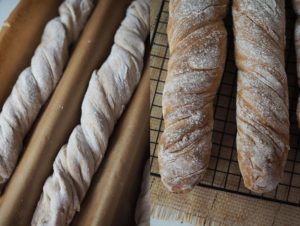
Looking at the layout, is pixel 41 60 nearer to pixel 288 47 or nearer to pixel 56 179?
pixel 56 179

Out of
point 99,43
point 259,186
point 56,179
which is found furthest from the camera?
point 99,43

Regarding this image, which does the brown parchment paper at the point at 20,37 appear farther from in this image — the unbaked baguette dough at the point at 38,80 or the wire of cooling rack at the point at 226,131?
the wire of cooling rack at the point at 226,131

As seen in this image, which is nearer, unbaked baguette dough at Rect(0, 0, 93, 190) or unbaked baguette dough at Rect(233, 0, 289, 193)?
unbaked baguette dough at Rect(233, 0, 289, 193)

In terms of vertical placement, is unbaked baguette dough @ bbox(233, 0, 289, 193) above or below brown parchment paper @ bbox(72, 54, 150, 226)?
above

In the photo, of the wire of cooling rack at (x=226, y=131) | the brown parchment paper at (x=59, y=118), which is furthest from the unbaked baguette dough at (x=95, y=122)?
the wire of cooling rack at (x=226, y=131)

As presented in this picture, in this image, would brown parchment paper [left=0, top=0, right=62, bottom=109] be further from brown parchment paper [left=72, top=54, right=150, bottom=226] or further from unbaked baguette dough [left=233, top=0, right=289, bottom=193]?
unbaked baguette dough [left=233, top=0, right=289, bottom=193]

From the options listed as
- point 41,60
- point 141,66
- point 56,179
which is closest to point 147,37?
point 141,66

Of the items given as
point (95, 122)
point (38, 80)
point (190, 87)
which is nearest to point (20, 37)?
point (38, 80)

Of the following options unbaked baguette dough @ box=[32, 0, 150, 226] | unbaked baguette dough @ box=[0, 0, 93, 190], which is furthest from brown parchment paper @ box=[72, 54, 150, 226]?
unbaked baguette dough @ box=[0, 0, 93, 190]
